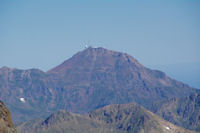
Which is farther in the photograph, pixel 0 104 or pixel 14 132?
pixel 0 104

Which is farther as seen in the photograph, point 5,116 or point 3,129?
point 5,116

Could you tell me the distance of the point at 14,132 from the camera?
184 meters

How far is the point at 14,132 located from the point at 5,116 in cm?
970

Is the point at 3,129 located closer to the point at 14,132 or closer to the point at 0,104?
the point at 14,132

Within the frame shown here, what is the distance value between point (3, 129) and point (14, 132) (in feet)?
24.9

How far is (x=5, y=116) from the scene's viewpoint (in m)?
189

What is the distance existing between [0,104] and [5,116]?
8.64 m

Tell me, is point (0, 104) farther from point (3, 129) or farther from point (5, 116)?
point (3, 129)

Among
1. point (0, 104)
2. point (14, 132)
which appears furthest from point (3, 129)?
point (0, 104)

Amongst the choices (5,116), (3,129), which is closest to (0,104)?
(5,116)

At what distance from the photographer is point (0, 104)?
641 feet

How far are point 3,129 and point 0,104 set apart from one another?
824 inches
